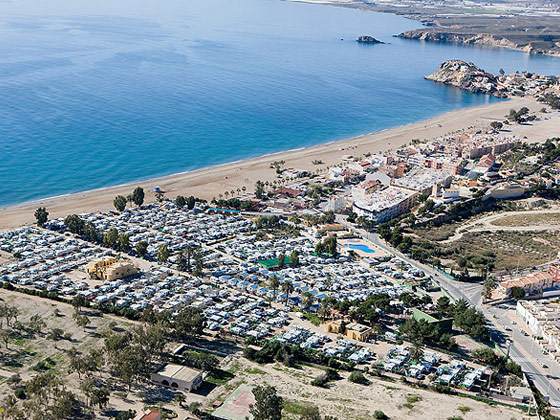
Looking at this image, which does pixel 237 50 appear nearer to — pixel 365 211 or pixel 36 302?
pixel 365 211

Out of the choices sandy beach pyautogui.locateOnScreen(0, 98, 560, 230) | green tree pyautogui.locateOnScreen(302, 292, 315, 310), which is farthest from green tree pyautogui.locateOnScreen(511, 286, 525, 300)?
sandy beach pyautogui.locateOnScreen(0, 98, 560, 230)

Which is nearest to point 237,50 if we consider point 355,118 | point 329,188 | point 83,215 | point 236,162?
point 355,118

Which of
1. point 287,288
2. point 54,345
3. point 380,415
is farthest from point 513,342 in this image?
point 54,345

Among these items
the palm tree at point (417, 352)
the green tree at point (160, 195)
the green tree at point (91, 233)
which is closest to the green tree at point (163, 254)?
the green tree at point (91, 233)

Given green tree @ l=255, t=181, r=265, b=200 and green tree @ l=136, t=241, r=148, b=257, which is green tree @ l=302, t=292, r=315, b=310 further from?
green tree @ l=255, t=181, r=265, b=200

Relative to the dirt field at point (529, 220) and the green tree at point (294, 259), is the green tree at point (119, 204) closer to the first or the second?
the green tree at point (294, 259)

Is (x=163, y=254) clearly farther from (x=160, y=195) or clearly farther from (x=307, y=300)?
(x=160, y=195)
